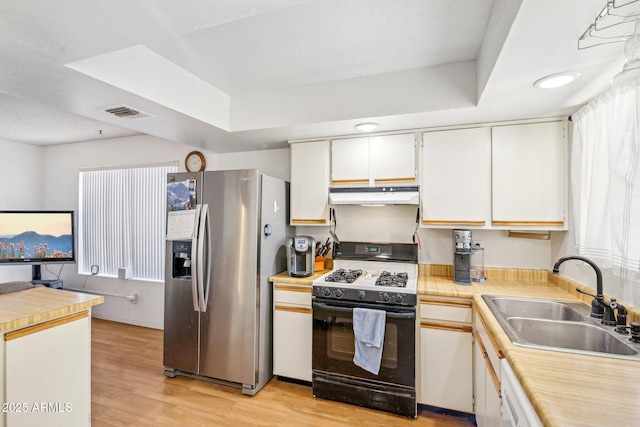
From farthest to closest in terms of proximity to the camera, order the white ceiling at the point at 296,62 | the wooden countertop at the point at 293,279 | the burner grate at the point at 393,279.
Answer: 1. the wooden countertop at the point at 293,279
2. the burner grate at the point at 393,279
3. the white ceiling at the point at 296,62

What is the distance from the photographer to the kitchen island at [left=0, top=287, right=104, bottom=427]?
1.49m

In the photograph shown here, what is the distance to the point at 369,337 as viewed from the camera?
2193 millimetres

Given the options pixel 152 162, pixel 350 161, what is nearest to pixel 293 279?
pixel 350 161

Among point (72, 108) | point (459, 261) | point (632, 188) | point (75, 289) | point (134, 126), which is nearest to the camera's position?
point (632, 188)

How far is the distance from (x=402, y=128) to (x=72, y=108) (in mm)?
2505

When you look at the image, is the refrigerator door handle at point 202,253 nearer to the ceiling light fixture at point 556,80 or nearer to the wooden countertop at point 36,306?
the wooden countertop at point 36,306

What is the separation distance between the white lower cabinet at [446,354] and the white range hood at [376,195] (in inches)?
31.9

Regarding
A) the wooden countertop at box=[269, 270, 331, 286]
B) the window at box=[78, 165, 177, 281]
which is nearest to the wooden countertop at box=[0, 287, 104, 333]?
the wooden countertop at box=[269, 270, 331, 286]

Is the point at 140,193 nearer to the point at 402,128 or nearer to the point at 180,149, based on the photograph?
the point at 180,149

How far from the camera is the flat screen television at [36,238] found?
3896mm

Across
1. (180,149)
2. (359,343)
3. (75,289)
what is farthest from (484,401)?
(75,289)

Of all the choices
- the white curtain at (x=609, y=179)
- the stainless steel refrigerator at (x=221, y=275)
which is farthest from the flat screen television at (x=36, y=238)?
the white curtain at (x=609, y=179)

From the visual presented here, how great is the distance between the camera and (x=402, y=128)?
8.30 ft

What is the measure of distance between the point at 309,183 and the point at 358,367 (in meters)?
1.61
